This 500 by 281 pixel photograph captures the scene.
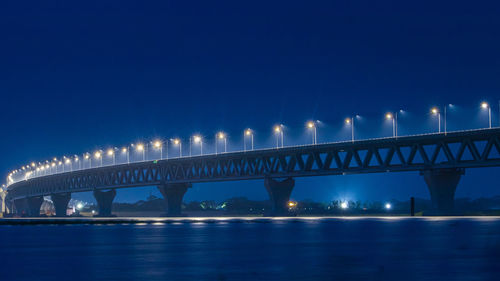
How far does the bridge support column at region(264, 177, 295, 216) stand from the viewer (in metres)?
131

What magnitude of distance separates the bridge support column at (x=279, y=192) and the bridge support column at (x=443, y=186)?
33.3 metres

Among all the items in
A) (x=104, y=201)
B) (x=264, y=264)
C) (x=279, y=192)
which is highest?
(x=279, y=192)

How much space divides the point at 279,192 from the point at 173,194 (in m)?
31.2

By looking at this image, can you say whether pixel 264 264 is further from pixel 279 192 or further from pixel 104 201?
pixel 104 201

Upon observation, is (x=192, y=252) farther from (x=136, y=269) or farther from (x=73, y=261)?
(x=136, y=269)

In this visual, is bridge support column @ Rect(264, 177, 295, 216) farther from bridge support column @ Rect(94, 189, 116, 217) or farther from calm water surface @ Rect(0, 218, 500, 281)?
calm water surface @ Rect(0, 218, 500, 281)

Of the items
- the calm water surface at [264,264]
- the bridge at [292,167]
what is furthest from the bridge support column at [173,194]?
the calm water surface at [264,264]

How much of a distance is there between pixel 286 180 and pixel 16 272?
115991mm

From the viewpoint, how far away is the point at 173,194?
154000mm

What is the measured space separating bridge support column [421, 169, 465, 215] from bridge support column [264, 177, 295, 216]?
3328 cm

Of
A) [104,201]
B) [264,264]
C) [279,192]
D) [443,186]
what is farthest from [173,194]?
[264,264]

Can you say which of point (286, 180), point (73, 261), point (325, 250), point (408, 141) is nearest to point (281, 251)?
point (325, 250)

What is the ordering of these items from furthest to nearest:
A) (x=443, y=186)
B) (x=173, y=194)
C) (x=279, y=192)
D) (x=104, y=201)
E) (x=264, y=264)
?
1. (x=104, y=201)
2. (x=173, y=194)
3. (x=279, y=192)
4. (x=443, y=186)
5. (x=264, y=264)

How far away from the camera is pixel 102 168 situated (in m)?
173
